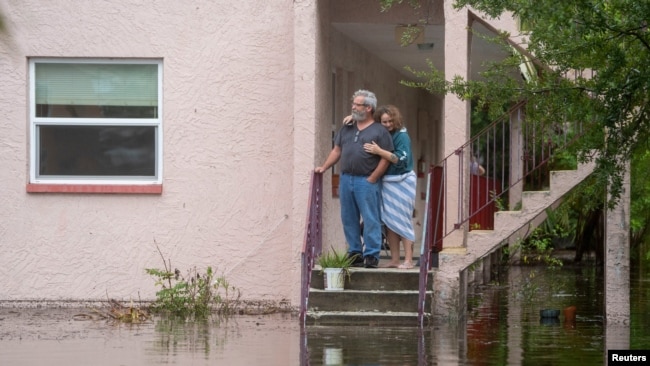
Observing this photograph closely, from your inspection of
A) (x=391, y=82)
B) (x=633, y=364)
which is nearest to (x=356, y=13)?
(x=391, y=82)

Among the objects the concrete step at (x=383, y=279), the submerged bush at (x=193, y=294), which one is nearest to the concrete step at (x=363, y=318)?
the concrete step at (x=383, y=279)

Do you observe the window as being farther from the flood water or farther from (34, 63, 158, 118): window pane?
the flood water

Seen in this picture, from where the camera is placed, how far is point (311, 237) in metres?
11.3

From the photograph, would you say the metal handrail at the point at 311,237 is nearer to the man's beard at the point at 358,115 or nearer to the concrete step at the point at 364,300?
the concrete step at the point at 364,300

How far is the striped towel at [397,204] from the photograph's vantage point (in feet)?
36.7

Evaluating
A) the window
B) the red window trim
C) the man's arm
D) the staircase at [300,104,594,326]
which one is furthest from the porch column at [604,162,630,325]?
the window

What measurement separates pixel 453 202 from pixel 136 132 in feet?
12.1

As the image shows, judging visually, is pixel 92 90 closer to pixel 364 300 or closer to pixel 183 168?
pixel 183 168

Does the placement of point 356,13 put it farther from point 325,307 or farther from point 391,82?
point 391,82

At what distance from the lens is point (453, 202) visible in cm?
1166

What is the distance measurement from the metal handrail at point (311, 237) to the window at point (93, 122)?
79.6 inches

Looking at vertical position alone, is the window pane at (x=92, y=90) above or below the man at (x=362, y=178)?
above

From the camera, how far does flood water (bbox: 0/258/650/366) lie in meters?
7.80

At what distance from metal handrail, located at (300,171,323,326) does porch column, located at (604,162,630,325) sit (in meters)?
2.93
